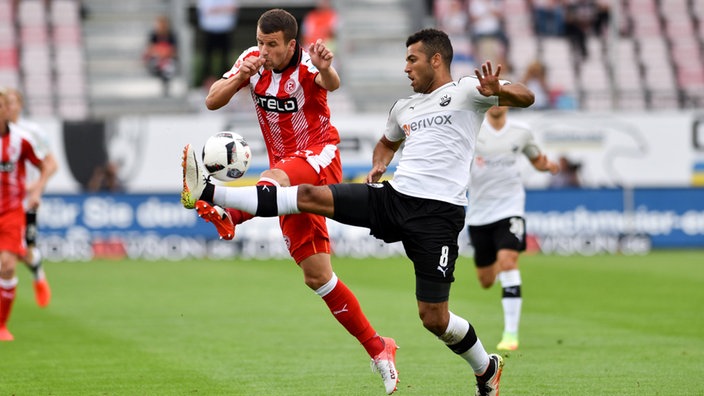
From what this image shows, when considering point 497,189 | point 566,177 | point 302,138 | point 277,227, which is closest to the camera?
point 302,138

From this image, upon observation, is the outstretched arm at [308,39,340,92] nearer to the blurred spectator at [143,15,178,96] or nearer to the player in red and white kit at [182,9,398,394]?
the player in red and white kit at [182,9,398,394]

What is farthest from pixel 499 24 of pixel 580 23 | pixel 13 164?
pixel 13 164

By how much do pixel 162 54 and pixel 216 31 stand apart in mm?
1623

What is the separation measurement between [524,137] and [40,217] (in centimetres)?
1384

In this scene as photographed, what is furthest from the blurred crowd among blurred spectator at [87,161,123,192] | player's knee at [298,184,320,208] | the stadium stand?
player's knee at [298,184,320,208]

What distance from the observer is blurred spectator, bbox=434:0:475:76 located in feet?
97.2

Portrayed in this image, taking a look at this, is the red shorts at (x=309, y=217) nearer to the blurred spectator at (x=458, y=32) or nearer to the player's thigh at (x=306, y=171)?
the player's thigh at (x=306, y=171)

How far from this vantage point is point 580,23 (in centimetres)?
3180

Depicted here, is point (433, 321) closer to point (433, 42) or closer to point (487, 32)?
point (433, 42)

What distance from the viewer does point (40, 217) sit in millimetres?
23719

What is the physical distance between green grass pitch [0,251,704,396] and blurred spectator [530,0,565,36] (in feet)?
40.2

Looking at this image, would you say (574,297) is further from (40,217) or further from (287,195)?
(40,217)

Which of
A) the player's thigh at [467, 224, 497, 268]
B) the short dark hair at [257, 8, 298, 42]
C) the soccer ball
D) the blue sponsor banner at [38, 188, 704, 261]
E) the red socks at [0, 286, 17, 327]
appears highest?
the short dark hair at [257, 8, 298, 42]

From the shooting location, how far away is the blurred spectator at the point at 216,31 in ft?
99.0
